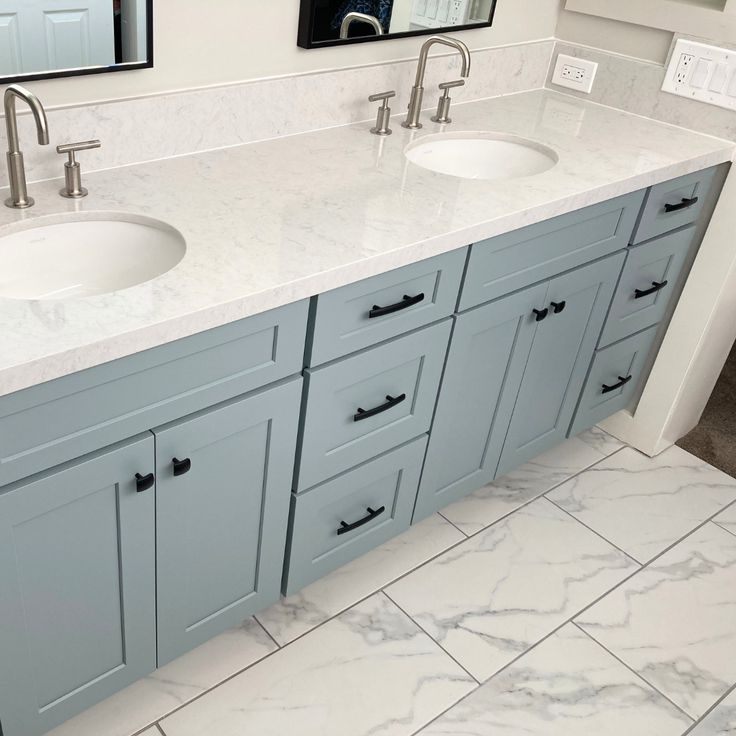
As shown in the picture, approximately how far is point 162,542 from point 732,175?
167 centimetres

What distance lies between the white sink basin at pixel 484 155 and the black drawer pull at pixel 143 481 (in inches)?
41.2

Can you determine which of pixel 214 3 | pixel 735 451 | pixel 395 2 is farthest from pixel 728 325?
pixel 214 3

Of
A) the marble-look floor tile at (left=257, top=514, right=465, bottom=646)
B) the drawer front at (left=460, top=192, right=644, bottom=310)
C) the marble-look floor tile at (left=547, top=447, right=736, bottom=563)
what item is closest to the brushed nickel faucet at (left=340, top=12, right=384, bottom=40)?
the drawer front at (left=460, top=192, right=644, bottom=310)

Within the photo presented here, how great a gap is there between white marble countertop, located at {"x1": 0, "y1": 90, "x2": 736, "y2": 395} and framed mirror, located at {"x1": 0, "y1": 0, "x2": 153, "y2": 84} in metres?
0.20

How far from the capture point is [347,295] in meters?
1.42

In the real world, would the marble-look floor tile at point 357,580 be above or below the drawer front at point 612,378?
below

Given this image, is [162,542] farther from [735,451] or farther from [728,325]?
[735,451]

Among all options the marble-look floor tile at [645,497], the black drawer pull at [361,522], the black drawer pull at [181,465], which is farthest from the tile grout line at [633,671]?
the black drawer pull at [181,465]

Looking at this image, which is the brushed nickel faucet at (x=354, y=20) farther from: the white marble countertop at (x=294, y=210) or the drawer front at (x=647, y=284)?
the drawer front at (x=647, y=284)

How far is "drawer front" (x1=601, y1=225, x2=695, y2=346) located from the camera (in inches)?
83.7

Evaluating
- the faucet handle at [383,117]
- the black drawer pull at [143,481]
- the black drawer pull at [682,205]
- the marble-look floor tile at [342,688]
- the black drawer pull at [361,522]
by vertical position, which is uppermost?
the faucet handle at [383,117]

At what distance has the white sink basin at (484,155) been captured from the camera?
2.00 m

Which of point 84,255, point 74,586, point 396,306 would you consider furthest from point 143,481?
point 396,306

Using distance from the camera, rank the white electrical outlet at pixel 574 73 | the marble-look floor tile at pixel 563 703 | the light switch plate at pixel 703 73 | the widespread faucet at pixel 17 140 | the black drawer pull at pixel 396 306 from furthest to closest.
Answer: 1. the white electrical outlet at pixel 574 73
2. the light switch plate at pixel 703 73
3. the marble-look floor tile at pixel 563 703
4. the black drawer pull at pixel 396 306
5. the widespread faucet at pixel 17 140
